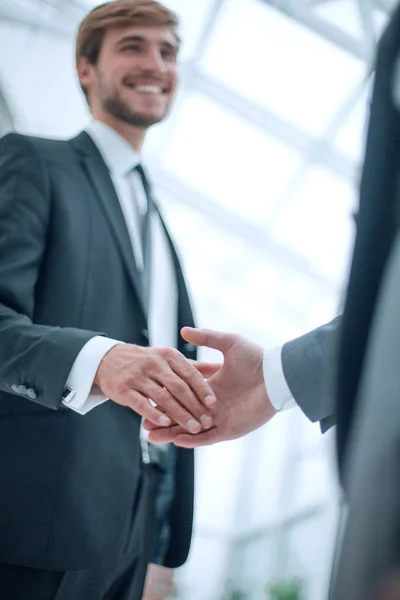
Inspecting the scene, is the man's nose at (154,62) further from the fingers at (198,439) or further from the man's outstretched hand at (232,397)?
the fingers at (198,439)

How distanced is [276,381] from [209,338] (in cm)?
16

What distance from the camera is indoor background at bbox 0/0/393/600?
5.37 m

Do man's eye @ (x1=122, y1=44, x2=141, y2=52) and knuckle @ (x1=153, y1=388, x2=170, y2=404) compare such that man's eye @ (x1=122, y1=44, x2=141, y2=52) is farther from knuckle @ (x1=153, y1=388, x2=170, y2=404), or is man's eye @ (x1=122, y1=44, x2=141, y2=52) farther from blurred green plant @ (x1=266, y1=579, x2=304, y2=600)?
blurred green plant @ (x1=266, y1=579, x2=304, y2=600)

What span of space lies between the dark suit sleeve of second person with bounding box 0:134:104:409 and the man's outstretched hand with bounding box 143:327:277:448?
25cm

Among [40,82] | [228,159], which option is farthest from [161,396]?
[228,159]

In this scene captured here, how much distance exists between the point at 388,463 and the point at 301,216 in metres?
7.66

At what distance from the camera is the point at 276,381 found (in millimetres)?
1432

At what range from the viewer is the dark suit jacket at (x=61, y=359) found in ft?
4.54

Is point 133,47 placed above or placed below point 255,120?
above

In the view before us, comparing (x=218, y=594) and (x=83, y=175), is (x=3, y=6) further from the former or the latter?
(x=218, y=594)

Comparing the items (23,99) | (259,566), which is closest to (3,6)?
(23,99)

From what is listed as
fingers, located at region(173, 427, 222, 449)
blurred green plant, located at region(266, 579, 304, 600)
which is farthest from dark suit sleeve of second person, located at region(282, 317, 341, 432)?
blurred green plant, located at region(266, 579, 304, 600)

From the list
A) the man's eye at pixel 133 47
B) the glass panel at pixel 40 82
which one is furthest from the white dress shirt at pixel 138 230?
the glass panel at pixel 40 82

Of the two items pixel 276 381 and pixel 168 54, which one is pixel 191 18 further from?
pixel 276 381
